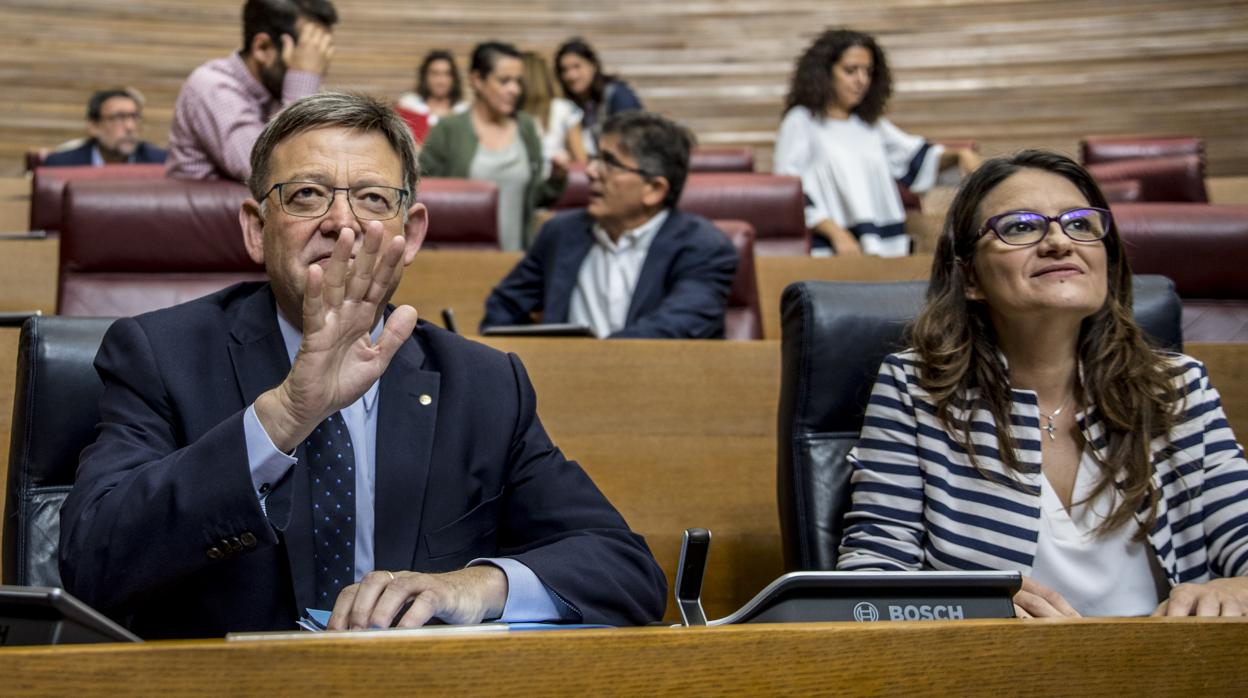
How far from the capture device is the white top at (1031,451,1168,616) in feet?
4.90

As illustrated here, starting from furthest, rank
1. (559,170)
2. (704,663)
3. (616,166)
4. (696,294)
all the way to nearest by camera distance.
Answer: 1. (559,170)
2. (616,166)
3. (696,294)
4. (704,663)

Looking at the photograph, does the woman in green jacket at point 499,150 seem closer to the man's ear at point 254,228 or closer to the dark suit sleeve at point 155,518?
the man's ear at point 254,228

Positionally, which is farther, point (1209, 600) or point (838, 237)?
point (838, 237)

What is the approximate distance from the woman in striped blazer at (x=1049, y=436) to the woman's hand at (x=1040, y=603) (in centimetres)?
5

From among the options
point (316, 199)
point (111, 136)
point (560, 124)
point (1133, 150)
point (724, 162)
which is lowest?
point (111, 136)

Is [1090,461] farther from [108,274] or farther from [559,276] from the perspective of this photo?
[108,274]

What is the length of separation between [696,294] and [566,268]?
369mm

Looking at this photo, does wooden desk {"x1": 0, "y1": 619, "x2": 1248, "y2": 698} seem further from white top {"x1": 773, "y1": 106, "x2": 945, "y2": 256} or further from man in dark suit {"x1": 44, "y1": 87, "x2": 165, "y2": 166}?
man in dark suit {"x1": 44, "y1": 87, "x2": 165, "y2": 166}

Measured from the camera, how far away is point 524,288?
313 cm

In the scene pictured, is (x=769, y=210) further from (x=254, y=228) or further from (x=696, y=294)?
(x=254, y=228)

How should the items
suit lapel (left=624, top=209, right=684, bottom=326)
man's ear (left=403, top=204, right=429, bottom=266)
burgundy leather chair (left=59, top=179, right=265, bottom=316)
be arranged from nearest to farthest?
man's ear (left=403, top=204, right=429, bottom=266), burgundy leather chair (left=59, top=179, right=265, bottom=316), suit lapel (left=624, top=209, right=684, bottom=326)

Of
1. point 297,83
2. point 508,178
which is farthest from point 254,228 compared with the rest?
point 508,178

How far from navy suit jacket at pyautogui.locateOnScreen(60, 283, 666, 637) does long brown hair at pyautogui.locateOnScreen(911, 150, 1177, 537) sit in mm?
496

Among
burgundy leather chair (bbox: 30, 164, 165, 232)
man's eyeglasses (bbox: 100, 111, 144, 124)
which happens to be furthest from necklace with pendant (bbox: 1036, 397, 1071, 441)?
man's eyeglasses (bbox: 100, 111, 144, 124)
